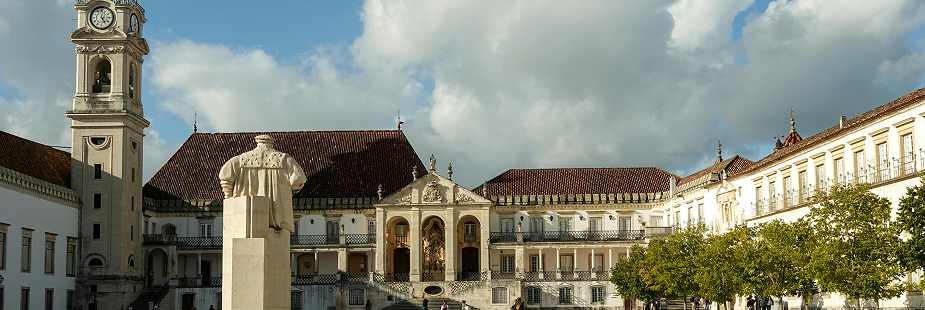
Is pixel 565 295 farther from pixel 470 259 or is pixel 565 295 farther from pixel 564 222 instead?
pixel 470 259

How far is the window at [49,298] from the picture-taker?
181 ft

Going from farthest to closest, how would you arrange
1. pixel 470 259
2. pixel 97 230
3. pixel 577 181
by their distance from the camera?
1. pixel 577 181
2. pixel 470 259
3. pixel 97 230

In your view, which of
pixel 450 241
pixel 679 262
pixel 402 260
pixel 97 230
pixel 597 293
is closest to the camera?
pixel 679 262

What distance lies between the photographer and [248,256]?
66.0 ft

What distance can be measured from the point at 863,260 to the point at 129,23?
45.1 m

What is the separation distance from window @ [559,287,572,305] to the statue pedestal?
43.9m

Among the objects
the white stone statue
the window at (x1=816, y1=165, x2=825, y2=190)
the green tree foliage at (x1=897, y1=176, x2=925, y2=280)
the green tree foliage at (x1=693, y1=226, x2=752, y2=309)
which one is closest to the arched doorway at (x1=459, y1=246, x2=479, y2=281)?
the green tree foliage at (x1=693, y1=226, x2=752, y2=309)

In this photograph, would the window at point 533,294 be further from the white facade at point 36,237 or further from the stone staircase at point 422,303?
the white facade at point 36,237

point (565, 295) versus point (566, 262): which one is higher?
point (566, 262)

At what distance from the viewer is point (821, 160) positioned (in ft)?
141

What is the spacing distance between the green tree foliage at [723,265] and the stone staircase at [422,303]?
883 inches

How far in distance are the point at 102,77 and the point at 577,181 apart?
2892cm

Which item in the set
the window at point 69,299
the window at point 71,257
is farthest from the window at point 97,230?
the window at point 69,299

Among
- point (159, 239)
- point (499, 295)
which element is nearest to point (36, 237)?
point (159, 239)
